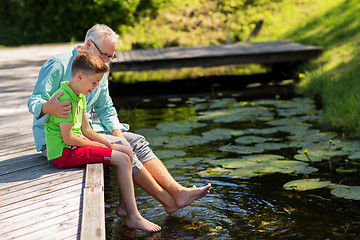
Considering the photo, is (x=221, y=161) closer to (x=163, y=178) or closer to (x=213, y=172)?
(x=213, y=172)

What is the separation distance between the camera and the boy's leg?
2744mm

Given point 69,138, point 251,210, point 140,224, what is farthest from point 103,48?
point 251,210

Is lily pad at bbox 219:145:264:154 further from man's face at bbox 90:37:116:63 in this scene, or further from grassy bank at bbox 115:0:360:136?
man's face at bbox 90:37:116:63

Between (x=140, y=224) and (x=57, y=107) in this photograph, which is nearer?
(x=57, y=107)

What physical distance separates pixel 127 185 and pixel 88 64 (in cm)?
68

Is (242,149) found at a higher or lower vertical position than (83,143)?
lower

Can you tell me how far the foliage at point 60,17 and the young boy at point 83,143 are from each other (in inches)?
331

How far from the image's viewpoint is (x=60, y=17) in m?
11.5

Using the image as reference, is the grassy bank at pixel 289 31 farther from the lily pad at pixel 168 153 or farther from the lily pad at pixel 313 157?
the lily pad at pixel 168 153

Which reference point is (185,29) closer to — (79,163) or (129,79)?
(129,79)

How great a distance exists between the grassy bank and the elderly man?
2887mm

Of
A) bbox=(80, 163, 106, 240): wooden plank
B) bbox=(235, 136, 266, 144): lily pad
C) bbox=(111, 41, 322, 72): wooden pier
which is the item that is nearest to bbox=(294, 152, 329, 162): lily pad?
bbox=(235, 136, 266, 144): lily pad

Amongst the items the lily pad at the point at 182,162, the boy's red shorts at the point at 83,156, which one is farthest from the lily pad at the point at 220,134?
the boy's red shorts at the point at 83,156

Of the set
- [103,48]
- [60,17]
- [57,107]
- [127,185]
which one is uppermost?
[60,17]
